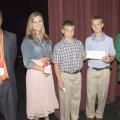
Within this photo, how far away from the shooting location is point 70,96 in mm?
4742

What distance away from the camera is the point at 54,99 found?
4.81 metres

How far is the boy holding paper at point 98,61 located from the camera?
471 centimetres

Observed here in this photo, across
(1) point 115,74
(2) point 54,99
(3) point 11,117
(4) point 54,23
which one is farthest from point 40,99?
(1) point 115,74

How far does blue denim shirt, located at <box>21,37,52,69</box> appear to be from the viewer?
178 inches

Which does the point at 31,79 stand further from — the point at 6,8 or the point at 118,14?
the point at 6,8

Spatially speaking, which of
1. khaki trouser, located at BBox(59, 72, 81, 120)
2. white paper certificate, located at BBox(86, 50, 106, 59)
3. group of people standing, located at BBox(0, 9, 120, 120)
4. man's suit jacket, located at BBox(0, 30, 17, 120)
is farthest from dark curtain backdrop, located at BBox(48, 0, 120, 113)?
man's suit jacket, located at BBox(0, 30, 17, 120)

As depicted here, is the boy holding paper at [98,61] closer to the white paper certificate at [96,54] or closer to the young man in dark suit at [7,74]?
the white paper certificate at [96,54]

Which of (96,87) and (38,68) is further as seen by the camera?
(96,87)

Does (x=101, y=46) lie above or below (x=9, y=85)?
above

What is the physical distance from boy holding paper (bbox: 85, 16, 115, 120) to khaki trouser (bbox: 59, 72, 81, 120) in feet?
0.99

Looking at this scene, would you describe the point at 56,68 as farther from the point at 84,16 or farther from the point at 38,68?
the point at 84,16

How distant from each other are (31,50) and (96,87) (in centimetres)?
119

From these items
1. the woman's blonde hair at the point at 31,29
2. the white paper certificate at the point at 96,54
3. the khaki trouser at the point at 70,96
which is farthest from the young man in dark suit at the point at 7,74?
the white paper certificate at the point at 96,54

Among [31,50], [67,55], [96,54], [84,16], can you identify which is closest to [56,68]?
[67,55]
